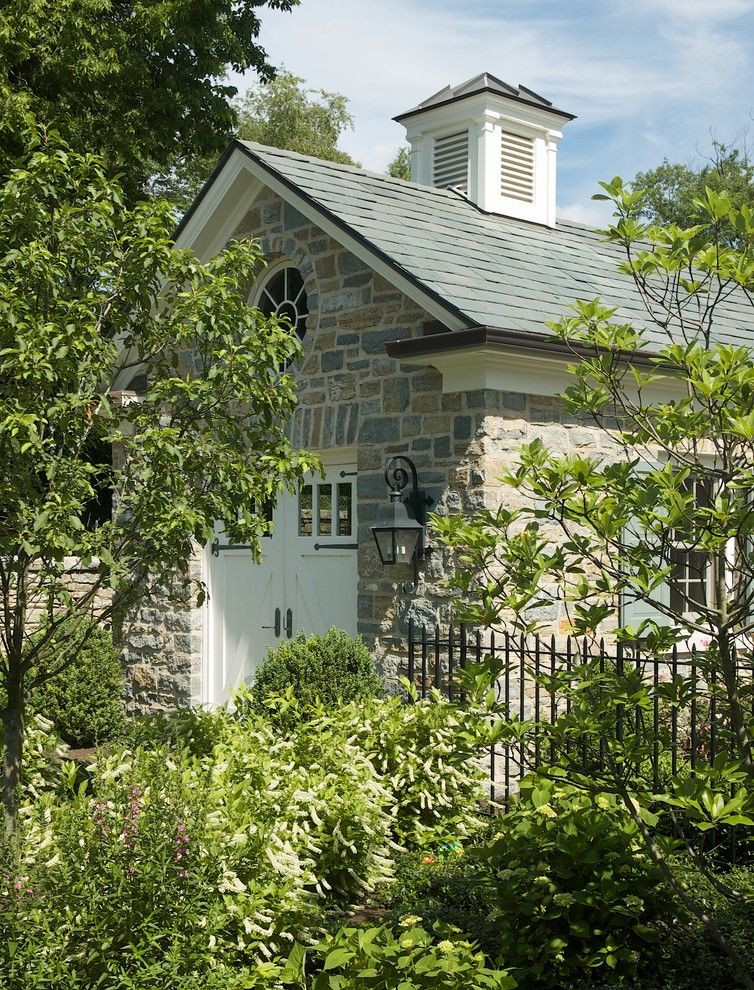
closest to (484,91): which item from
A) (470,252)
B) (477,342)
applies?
(470,252)

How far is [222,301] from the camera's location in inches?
223

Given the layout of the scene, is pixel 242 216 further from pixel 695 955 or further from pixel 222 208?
pixel 695 955

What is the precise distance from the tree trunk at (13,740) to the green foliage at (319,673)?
8.73ft

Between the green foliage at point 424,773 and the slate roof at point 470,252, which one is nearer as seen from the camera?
the green foliage at point 424,773

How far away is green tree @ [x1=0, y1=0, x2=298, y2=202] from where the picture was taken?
43.4 feet

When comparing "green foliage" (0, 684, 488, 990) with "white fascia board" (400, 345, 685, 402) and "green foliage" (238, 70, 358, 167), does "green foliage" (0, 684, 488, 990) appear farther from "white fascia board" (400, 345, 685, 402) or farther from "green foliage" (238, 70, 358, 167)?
"green foliage" (238, 70, 358, 167)

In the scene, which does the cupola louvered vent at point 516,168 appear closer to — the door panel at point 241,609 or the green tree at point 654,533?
the door panel at point 241,609

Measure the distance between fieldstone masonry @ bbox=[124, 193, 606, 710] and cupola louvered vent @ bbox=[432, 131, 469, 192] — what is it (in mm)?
2971

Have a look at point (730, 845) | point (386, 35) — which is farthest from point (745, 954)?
point (386, 35)

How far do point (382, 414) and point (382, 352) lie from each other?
504 millimetres

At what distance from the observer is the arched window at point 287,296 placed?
10188 mm

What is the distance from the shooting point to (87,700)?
1030 centimetres

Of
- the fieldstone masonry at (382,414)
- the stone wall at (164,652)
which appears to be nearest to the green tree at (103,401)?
the fieldstone masonry at (382,414)

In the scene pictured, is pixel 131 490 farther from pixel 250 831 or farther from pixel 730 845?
pixel 730 845
